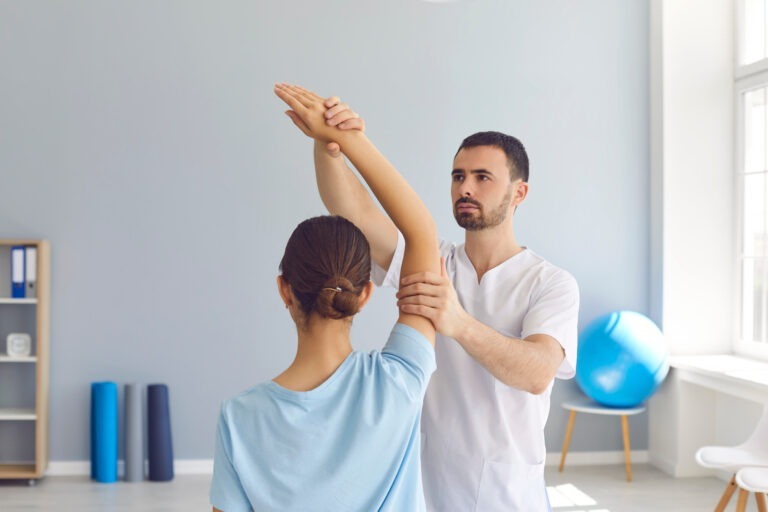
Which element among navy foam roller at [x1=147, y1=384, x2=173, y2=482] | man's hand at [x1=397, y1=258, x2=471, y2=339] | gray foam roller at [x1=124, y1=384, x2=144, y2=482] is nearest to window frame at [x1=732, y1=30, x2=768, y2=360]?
navy foam roller at [x1=147, y1=384, x2=173, y2=482]

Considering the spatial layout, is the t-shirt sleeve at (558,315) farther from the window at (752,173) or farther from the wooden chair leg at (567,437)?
the window at (752,173)

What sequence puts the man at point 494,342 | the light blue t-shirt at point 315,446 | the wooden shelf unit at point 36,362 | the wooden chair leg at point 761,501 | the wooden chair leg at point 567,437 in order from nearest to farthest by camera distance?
the light blue t-shirt at point 315,446
the man at point 494,342
the wooden chair leg at point 761,501
the wooden shelf unit at point 36,362
the wooden chair leg at point 567,437

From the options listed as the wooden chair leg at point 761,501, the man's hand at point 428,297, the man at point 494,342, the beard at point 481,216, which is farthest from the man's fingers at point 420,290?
the wooden chair leg at point 761,501

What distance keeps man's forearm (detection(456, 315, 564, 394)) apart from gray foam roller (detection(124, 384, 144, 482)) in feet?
10.9

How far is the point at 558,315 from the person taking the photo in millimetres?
1681

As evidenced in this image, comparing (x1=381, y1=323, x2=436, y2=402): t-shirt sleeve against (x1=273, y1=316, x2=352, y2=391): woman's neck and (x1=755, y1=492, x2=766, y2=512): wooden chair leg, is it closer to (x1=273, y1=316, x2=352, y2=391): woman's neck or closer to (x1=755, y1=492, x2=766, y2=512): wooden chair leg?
(x1=273, y1=316, x2=352, y2=391): woman's neck

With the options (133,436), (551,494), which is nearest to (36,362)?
(133,436)

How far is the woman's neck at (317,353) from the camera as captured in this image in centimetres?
125

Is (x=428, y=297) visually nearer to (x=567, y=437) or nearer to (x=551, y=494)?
(x=551, y=494)

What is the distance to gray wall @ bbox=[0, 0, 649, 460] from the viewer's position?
459 cm

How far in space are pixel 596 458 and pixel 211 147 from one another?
277cm

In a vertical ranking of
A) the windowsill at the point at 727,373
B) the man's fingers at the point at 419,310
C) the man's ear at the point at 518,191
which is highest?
the man's ear at the point at 518,191

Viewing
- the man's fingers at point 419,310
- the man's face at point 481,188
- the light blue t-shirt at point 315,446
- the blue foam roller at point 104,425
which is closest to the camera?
the light blue t-shirt at point 315,446

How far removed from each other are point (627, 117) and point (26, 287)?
3391 millimetres
